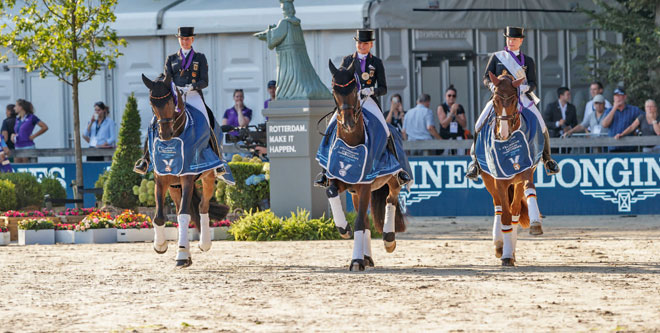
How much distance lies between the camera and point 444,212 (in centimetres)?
2231

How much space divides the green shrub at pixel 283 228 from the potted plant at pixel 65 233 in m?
2.36

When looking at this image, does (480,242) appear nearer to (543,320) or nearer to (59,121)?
(543,320)

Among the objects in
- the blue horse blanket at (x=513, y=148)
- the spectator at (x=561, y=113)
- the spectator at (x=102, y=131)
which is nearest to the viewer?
the blue horse blanket at (x=513, y=148)

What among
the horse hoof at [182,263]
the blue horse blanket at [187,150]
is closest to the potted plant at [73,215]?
the blue horse blanket at [187,150]

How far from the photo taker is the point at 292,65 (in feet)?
61.5

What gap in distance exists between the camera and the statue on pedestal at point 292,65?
61.1ft

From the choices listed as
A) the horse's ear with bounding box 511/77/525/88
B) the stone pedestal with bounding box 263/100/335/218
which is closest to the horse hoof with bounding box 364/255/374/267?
the horse's ear with bounding box 511/77/525/88

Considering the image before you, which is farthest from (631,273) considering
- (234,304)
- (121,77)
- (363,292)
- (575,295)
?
(121,77)

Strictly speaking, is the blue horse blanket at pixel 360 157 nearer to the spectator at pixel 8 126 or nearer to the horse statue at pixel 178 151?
the horse statue at pixel 178 151

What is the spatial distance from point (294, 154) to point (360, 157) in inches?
251

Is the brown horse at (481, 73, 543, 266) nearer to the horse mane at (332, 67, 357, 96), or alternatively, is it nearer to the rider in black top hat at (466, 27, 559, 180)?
the rider in black top hat at (466, 27, 559, 180)

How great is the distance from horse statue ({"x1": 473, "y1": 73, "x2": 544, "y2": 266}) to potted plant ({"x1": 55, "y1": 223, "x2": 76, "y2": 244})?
742cm

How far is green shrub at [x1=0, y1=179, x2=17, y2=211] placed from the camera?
69.4 ft

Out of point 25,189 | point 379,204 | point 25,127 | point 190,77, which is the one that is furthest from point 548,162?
point 25,127
